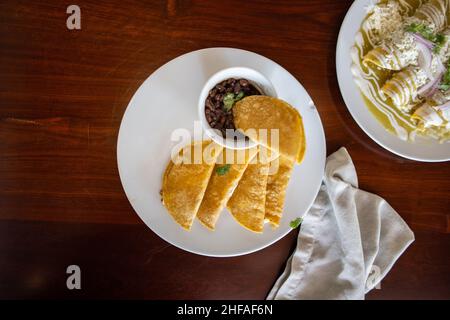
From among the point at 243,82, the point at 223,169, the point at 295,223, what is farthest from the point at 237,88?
the point at 295,223

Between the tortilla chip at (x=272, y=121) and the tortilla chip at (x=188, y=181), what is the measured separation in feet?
0.50

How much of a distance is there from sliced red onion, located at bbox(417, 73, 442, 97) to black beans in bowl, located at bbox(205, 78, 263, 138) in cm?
67

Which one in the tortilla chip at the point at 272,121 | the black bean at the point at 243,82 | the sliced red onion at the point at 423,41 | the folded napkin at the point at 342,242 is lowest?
the folded napkin at the point at 342,242

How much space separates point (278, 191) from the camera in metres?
1.39

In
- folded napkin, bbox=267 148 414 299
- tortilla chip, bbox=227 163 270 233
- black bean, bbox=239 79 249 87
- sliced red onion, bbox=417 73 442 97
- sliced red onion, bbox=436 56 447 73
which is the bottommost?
folded napkin, bbox=267 148 414 299

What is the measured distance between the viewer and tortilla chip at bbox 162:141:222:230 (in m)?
1.36

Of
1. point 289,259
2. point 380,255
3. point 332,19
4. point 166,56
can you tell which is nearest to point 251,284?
point 289,259

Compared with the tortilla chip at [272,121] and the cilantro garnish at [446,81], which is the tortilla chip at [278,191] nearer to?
the tortilla chip at [272,121]

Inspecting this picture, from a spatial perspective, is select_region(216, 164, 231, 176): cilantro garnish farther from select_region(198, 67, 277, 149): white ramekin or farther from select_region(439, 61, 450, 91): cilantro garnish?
select_region(439, 61, 450, 91): cilantro garnish

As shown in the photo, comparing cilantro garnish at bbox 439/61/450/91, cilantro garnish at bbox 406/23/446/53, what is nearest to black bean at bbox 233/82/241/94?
cilantro garnish at bbox 406/23/446/53

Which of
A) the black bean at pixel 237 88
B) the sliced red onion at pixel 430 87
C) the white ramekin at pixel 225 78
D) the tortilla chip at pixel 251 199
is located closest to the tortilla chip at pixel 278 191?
the tortilla chip at pixel 251 199

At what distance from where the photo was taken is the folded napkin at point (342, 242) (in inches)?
57.4

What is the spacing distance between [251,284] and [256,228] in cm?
28

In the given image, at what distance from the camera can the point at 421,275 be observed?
1.53 metres
